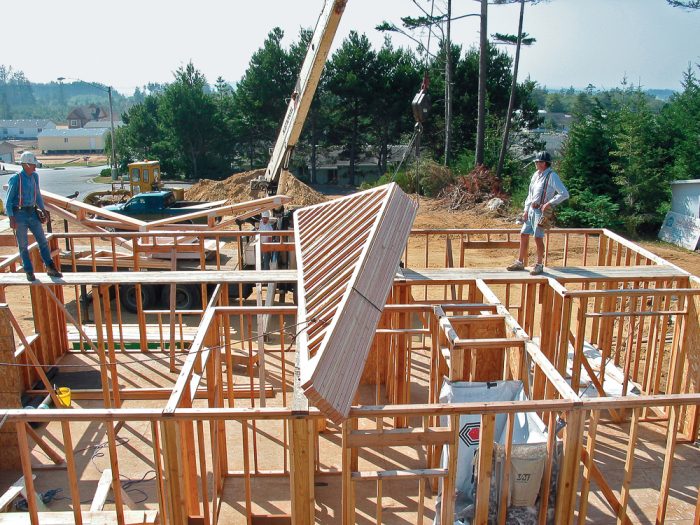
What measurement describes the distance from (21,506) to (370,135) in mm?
38211

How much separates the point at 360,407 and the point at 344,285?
50.4 inches

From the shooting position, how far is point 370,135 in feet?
140

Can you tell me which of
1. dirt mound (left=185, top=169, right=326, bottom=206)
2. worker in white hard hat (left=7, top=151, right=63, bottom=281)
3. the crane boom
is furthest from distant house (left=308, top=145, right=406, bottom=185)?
worker in white hard hat (left=7, top=151, right=63, bottom=281)

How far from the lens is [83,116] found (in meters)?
157

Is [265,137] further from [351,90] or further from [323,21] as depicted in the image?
[323,21]

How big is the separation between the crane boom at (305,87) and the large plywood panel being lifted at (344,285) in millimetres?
6286

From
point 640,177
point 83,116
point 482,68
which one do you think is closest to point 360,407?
point 640,177

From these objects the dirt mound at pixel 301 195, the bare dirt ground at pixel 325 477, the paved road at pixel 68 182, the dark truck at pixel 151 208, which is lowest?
the bare dirt ground at pixel 325 477

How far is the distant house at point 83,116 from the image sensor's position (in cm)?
15238

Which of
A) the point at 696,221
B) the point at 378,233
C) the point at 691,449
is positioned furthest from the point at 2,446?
the point at 696,221

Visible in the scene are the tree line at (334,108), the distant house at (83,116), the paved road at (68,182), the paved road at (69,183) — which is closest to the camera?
the tree line at (334,108)

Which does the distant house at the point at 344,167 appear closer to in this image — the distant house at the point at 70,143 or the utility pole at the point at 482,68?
the utility pole at the point at 482,68

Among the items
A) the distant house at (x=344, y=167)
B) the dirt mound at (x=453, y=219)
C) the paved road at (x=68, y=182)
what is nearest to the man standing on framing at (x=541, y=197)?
the dirt mound at (x=453, y=219)

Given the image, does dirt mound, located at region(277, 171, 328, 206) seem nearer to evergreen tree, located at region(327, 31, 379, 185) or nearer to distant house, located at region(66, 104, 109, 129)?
evergreen tree, located at region(327, 31, 379, 185)
